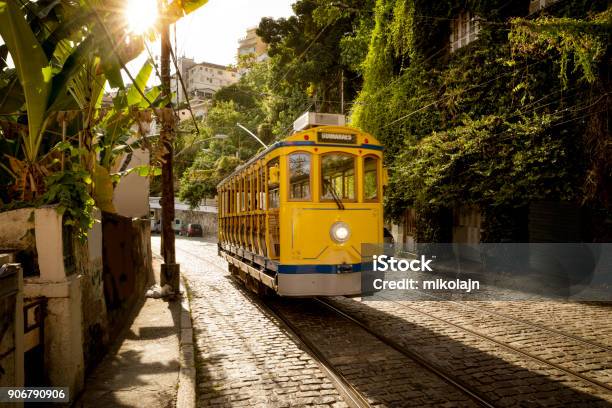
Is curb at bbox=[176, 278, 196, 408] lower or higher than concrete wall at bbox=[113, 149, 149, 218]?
lower

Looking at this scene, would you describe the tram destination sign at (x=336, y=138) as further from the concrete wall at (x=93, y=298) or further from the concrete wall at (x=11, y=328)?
the concrete wall at (x=11, y=328)

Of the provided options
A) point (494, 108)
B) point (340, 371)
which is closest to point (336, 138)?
point (340, 371)

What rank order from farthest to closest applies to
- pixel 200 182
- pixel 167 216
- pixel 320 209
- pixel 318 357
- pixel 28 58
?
pixel 200 182 → pixel 167 216 → pixel 320 209 → pixel 318 357 → pixel 28 58

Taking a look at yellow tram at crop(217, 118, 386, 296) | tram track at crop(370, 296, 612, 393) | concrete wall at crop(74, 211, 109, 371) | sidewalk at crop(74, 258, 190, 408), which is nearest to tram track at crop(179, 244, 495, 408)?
yellow tram at crop(217, 118, 386, 296)

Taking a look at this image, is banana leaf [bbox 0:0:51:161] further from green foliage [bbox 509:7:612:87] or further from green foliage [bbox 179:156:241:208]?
green foliage [bbox 179:156:241:208]

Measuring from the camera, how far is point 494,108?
578 inches

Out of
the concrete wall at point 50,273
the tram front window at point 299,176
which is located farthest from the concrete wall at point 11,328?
the tram front window at point 299,176

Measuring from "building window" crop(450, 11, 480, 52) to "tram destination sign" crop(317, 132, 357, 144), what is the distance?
9.59 metres

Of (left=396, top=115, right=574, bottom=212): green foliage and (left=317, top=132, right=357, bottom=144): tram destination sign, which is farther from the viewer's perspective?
(left=396, top=115, right=574, bottom=212): green foliage

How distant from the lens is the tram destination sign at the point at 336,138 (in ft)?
29.7

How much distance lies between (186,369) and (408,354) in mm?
3208

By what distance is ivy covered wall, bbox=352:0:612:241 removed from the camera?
36.0ft

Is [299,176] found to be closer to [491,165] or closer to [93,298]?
[93,298]

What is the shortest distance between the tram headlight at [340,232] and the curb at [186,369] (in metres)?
3.23
